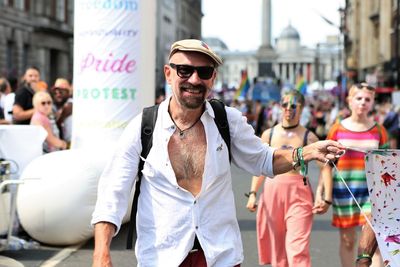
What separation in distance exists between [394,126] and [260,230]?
1439 cm

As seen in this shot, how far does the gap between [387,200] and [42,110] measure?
6.82 m

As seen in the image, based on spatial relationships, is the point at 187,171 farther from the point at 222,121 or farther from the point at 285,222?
the point at 285,222

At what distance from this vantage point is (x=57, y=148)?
1031 centimetres

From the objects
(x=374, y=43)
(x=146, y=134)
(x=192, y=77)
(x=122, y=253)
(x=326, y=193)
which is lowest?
(x=122, y=253)

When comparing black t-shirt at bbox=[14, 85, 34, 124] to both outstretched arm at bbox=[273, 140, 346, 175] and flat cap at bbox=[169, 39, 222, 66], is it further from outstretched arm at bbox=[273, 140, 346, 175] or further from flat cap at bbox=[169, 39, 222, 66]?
flat cap at bbox=[169, 39, 222, 66]

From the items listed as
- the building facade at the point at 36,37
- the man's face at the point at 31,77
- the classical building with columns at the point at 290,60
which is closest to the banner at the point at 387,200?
the man's face at the point at 31,77

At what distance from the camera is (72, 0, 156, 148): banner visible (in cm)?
1012

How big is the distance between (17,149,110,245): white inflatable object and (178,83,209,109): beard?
15.6ft

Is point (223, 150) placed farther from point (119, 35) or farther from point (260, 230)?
point (119, 35)

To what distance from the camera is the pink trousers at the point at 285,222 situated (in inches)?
258

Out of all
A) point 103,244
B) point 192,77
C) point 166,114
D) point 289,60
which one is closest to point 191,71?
point 192,77

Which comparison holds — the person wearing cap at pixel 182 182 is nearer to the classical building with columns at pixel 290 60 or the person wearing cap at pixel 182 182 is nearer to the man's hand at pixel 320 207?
the man's hand at pixel 320 207

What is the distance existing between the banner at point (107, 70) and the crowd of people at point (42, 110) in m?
0.34

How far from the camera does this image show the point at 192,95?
3789 millimetres
